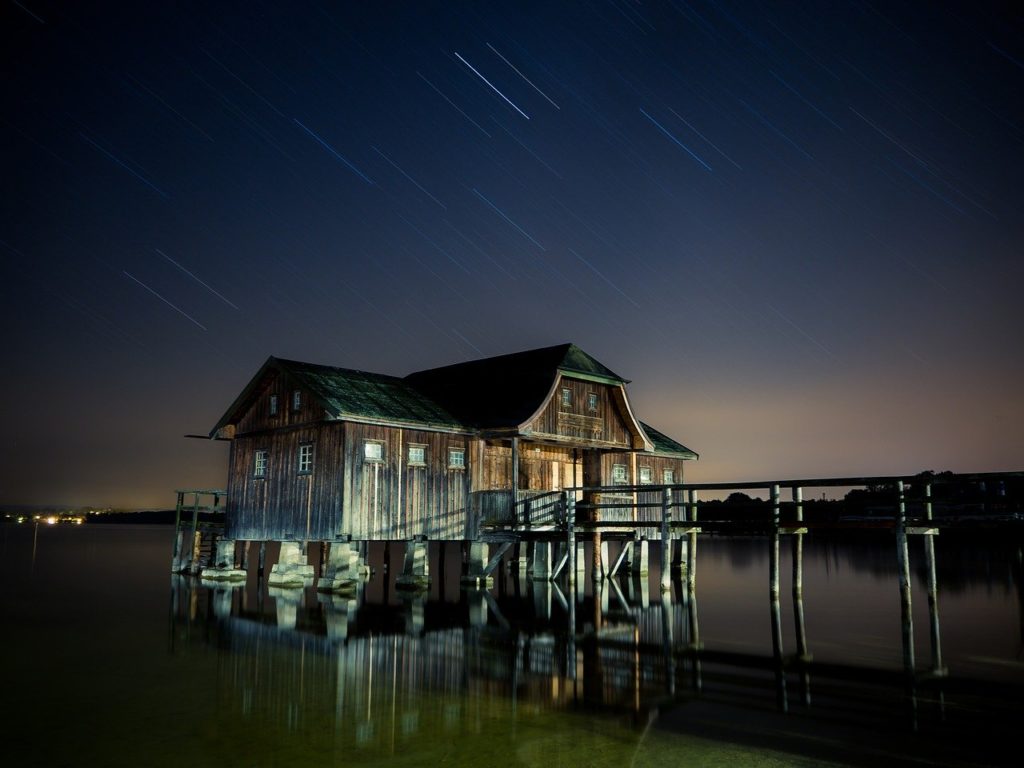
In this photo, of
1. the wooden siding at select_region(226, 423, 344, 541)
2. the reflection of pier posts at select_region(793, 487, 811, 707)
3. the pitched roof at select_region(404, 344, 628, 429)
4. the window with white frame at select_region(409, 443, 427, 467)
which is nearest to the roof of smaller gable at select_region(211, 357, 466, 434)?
the window with white frame at select_region(409, 443, 427, 467)

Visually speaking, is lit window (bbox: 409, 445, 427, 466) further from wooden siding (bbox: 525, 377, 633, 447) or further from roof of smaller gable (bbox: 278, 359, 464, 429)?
wooden siding (bbox: 525, 377, 633, 447)

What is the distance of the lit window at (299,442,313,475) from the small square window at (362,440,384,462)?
2.25 meters

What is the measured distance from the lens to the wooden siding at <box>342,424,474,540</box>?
2658 cm

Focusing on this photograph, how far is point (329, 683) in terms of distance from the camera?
40.5 feet

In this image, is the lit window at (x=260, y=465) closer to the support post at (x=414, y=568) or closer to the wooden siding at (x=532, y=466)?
the support post at (x=414, y=568)

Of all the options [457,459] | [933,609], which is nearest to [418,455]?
[457,459]

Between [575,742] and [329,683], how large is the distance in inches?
193

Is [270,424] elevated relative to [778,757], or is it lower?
elevated

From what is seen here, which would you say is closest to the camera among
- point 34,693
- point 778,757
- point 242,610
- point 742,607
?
point 778,757

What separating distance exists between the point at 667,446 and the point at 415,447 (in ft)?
51.3

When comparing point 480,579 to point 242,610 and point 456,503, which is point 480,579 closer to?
point 456,503

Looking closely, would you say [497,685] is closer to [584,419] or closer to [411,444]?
[411,444]

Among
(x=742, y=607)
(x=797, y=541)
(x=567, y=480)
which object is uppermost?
(x=567, y=480)

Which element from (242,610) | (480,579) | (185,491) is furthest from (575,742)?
(185,491)
